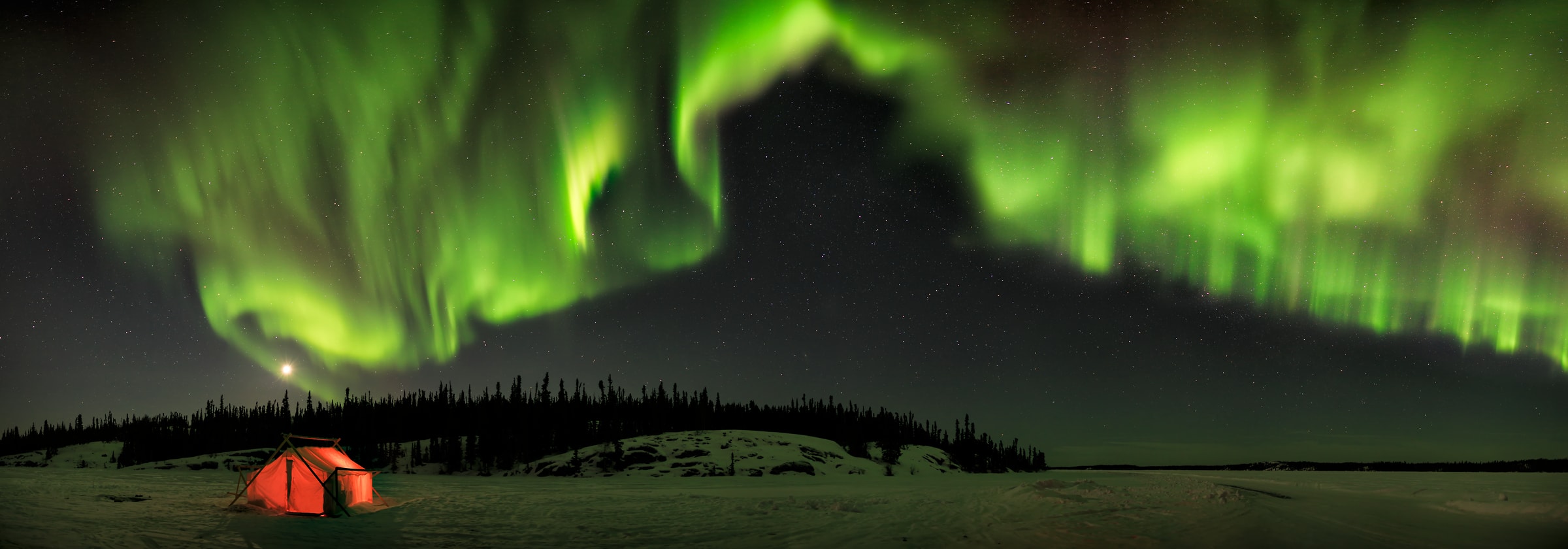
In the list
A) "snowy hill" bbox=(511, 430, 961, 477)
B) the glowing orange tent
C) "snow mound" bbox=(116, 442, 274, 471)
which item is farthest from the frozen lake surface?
"snow mound" bbox=(116, 442, 274, 471)

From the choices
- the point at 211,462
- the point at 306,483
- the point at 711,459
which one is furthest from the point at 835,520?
the point at 211,462

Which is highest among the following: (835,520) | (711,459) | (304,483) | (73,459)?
(304,483)

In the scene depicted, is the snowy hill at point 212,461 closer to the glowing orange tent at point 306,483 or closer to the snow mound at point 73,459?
the snow mound at point 73,459

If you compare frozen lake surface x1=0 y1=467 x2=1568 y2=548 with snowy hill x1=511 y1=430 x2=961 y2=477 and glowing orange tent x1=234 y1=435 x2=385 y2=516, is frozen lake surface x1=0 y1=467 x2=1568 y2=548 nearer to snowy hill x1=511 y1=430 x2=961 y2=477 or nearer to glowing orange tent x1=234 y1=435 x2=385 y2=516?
glowing orange tent x1=234 y1=435 x2=385 y2=516

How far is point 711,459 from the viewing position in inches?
4894

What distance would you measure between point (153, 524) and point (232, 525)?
11.3 feet

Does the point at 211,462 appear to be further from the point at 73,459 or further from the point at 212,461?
the point at 73,459

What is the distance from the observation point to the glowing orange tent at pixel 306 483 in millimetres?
37875

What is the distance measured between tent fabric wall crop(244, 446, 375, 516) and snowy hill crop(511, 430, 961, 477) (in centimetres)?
7251

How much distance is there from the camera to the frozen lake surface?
27.8 meters

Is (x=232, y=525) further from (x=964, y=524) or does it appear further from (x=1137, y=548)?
(x=1137, y=548)

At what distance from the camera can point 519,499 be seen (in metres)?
51.4

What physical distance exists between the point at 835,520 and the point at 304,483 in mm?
29124

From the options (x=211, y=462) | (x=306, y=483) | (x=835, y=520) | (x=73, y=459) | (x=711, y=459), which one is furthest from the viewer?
(x=73, y=459)
